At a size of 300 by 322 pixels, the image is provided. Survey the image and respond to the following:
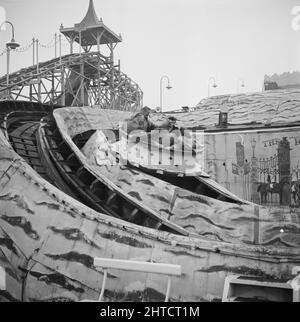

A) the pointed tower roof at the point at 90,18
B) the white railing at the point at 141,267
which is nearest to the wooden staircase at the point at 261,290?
the white railing at the point at 141,267

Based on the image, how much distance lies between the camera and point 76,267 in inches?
114

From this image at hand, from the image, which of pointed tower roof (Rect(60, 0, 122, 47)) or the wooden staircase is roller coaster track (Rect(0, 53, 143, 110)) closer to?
pointed tower roof (Rect(60, 0, 122, 47))

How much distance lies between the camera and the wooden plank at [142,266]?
2.42 m

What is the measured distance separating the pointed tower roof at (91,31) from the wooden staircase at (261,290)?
205 cm

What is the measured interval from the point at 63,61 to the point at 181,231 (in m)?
2.00

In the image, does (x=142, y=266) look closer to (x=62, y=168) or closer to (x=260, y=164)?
(x=62, y=168)

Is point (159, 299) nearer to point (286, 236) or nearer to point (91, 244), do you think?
point (91, 244)

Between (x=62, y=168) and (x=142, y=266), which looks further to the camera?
(x=62, y=168)

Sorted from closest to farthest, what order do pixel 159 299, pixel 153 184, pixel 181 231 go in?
pixel 159 299, pixel 181 231, pixel 153 184

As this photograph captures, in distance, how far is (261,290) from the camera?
2.49 metres

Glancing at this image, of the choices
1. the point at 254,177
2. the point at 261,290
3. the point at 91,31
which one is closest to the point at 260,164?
the point at 254,177

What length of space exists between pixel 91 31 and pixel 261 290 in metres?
2.34

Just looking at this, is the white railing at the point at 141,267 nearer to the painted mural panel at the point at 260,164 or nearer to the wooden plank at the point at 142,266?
the wooden plank at the point at 142,266

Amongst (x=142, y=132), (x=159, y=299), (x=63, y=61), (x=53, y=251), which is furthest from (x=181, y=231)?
(x=63, y=61)
